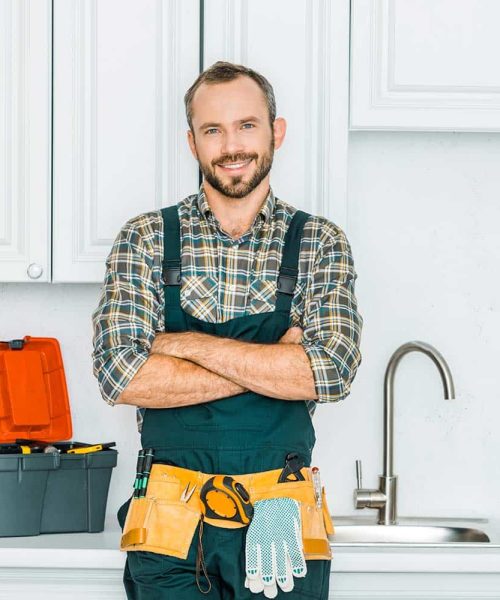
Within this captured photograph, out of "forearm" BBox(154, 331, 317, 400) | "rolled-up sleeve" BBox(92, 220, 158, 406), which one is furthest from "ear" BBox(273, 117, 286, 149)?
"forearm" BBox(154, 331, 317, 400)

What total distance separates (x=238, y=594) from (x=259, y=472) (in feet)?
0.70

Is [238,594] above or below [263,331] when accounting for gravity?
below

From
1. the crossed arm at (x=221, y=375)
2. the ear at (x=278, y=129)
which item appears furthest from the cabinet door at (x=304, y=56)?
the crossed arm at (x=221, y=375)

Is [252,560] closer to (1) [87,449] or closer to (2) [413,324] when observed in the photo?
(1) [87,449]

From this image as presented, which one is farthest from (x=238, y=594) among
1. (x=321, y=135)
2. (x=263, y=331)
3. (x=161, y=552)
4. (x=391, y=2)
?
(x=391, y=2)

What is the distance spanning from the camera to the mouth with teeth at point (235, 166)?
2.03 m

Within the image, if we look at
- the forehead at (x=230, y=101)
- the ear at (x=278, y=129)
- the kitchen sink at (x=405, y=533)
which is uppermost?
the forehead at (x=230, y=101)

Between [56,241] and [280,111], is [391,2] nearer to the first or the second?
[280,111]

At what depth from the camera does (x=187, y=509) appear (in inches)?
70.5

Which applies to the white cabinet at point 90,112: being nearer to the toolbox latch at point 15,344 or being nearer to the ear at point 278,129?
the toolbox latch at point 15,344

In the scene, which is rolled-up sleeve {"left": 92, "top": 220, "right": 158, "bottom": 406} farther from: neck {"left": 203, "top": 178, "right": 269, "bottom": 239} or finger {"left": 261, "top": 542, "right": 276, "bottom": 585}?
finger {"left": 261, "top": 542, "right": 276, "bottom": 585}

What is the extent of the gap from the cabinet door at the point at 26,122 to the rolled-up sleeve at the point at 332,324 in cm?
76

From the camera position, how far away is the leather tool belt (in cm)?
178

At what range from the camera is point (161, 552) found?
179cm
